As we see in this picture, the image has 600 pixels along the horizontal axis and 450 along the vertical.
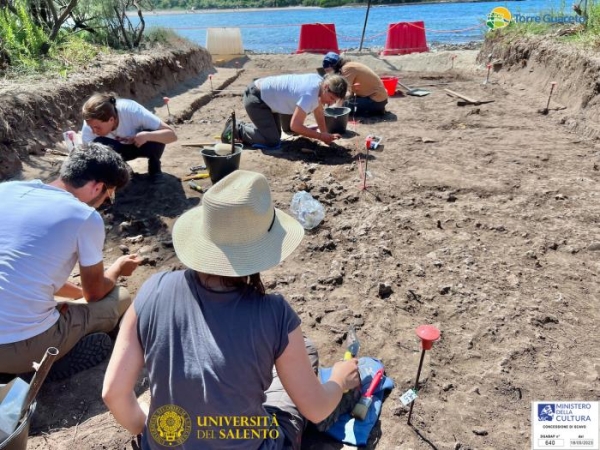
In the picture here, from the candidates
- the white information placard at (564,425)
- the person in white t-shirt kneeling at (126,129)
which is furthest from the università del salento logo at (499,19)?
the white information placard at (564,425)

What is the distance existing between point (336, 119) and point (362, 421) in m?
4.41

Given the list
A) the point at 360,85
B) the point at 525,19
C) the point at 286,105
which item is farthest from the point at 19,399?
the point at 525,19

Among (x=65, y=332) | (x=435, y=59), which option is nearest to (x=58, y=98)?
(x=65, y=332)

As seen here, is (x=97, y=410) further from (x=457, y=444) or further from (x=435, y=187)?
(x=435, y=187)

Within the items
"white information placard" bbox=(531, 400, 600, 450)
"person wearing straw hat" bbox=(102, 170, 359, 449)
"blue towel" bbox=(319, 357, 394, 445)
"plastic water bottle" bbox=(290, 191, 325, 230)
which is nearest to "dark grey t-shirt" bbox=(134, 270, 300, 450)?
"person wearing straw hat" bbox=(102, 170, 359, 449)

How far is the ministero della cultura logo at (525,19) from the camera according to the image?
29.9 feet

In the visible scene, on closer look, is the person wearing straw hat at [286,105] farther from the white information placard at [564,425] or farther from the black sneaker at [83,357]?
the white information placard at [564,425]

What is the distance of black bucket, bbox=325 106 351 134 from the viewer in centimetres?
590

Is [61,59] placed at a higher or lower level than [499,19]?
lower

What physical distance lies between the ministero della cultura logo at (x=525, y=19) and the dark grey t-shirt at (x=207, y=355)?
9717mm

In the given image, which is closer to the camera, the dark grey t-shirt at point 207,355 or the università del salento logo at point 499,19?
the dark grey t-shirt at point 207,355

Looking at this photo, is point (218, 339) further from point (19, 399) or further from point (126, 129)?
point (126, 129)

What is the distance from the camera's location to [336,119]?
590 cm

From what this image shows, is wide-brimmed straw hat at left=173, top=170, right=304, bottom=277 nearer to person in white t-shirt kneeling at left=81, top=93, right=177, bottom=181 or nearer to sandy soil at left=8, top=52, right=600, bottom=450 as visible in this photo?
sandy soil at left=8, top=52, right=600, bottom=450
